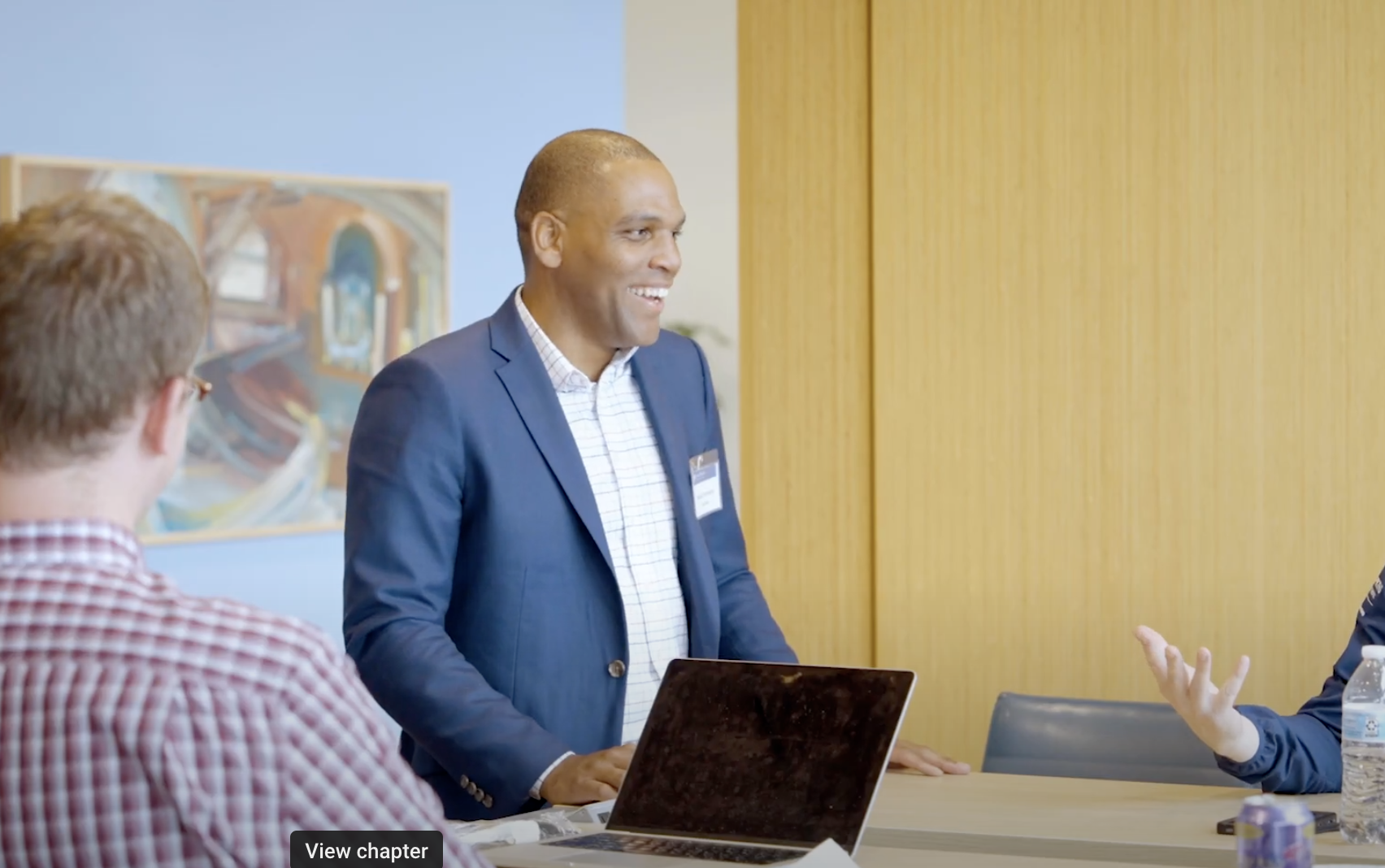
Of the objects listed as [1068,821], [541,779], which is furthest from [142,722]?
[1068,821]

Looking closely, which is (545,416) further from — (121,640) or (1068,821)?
(121,640)

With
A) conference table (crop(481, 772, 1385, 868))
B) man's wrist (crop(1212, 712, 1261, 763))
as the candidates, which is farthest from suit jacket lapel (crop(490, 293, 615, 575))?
man's wrist (crop(1212, 712, 1261, 763))

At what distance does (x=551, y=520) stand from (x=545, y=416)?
0.18 meters

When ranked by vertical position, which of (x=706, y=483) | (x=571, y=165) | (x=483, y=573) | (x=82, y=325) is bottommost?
(x=483, y=573)

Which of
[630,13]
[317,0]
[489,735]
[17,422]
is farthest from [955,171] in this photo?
[17,422]

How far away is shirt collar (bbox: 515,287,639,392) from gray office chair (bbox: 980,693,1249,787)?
1.02 meters

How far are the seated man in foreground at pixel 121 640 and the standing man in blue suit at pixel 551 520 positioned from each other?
3.51ft

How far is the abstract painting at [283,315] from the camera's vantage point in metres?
3.96

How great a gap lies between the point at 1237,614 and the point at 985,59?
178cm

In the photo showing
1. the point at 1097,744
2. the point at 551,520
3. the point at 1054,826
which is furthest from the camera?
the point at 1097,744

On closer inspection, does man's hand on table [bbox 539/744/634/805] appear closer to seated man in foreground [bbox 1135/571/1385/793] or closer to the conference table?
the conference table

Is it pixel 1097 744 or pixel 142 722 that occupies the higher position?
pixel 142 722

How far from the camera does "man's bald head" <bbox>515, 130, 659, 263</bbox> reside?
2.77 meters

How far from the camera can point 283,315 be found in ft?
13.7
